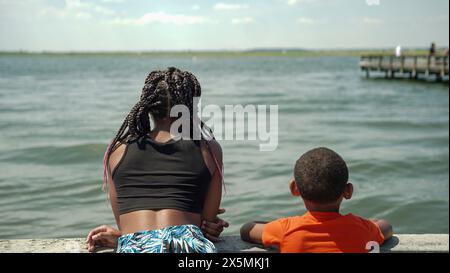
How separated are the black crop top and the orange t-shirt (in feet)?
1.84

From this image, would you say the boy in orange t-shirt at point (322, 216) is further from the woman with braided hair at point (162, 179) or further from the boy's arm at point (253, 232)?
the woman with braided hair at point (162, 179)

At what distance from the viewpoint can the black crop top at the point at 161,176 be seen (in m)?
2.92

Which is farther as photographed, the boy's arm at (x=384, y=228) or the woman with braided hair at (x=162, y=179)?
the boy's arm at (x=384, y=228)

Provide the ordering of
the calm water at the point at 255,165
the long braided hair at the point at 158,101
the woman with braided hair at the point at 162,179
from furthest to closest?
the calm water at the point at 255,165 → the long braided hair at the point at 158,101 → the woman with braided hair at the point at 162,179

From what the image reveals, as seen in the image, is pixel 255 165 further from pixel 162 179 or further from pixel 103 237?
pixel 162 179

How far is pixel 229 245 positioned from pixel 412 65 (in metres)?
37.2

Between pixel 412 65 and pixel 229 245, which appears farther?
pixel 412 65

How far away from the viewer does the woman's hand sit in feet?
10.1

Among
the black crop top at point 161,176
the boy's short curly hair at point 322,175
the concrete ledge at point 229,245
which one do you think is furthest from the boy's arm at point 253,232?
the boy's short curly hair at point 322,175

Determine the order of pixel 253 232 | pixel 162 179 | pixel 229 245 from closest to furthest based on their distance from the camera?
pixel 162 179, pixel 253 232, pixel 229 245

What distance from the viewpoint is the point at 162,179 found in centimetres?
293

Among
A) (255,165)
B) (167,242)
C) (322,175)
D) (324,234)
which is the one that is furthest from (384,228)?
(255,165)

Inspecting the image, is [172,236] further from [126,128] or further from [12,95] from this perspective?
[12,95]

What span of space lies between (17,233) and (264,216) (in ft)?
11.2
